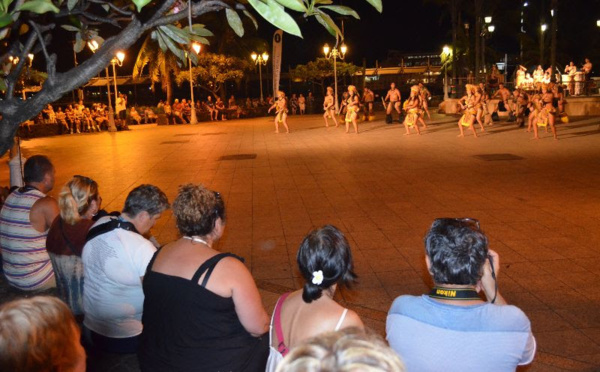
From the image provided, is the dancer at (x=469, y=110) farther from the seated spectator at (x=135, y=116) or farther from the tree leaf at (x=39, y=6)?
the seated spectator at (x=135, y=116)

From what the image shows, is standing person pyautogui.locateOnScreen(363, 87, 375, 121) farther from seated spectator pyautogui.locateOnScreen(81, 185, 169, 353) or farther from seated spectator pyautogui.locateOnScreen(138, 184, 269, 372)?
seated spectator pyautogui.locateOnScreen(138, 184, 269, 372)

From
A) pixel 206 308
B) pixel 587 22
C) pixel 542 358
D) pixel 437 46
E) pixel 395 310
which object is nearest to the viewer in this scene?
pixel 395 310

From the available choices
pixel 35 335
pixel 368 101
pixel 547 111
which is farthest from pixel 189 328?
pixel 368 101

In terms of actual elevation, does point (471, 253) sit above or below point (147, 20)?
below

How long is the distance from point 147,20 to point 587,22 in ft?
187

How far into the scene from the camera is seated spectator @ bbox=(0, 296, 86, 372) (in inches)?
77.9

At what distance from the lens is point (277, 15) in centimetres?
189

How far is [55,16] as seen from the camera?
285cm

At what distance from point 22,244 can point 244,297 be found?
10.2 feet

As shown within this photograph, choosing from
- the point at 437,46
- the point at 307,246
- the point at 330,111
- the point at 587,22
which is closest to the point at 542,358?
the point at 307,246

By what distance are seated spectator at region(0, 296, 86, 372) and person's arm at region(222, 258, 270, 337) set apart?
36.8 inches

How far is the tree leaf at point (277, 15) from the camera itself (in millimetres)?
1867

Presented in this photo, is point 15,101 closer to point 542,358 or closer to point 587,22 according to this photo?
point 542,358

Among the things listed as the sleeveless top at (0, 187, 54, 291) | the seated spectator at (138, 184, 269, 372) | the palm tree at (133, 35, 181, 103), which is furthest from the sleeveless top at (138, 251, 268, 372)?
the palm tree at (133, 35, 181, 103)
